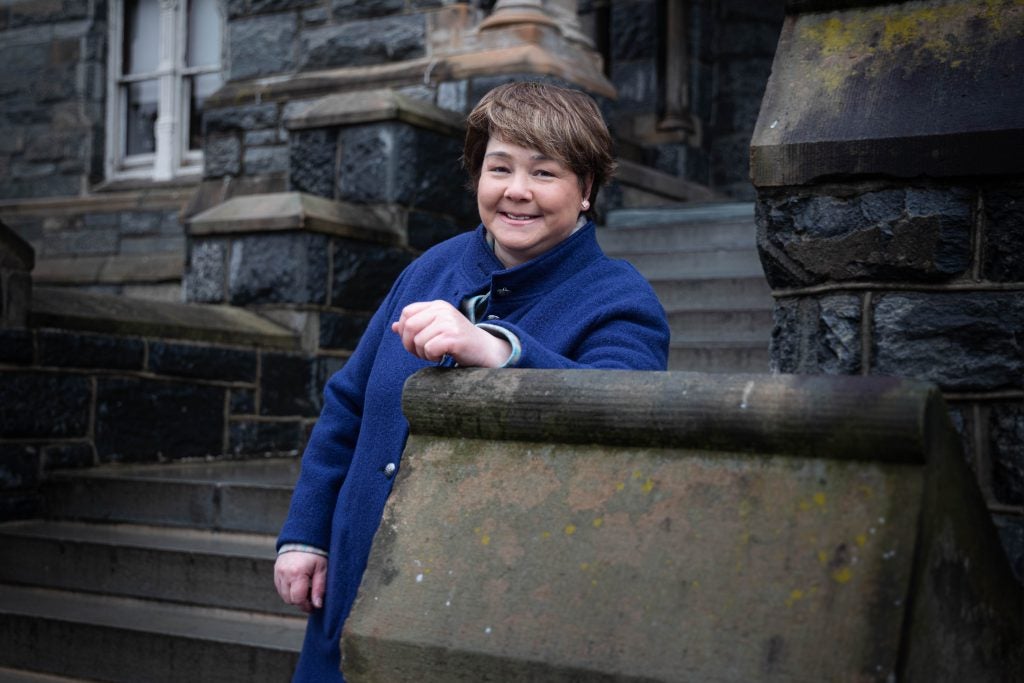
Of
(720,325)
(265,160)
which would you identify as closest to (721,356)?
(720,325)

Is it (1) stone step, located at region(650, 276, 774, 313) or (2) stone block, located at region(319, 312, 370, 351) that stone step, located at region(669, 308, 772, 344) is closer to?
(1) stone step, located at region(650, 276, 774, 313)

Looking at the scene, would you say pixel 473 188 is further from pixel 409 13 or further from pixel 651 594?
pixel 409 13

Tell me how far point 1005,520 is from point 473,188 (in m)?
1.28

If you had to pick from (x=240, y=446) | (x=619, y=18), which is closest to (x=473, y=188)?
(x=240, y=446)

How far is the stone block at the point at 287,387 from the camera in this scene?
243 inches

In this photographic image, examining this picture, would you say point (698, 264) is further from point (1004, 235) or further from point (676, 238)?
point (1004, 235)

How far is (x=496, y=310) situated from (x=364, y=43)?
6.17 metres

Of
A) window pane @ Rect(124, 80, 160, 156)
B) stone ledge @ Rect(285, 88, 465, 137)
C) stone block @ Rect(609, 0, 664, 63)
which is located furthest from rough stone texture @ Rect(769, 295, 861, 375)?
window pane @ Rect(124, 80, 160, 156)

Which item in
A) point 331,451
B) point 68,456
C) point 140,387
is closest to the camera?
point 331,451

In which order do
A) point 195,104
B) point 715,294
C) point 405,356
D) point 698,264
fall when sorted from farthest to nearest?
point 195,104 < point 698,264 < point 715,294 < point 405,356

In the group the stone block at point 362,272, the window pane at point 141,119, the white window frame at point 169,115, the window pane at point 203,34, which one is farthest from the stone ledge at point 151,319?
the window pane at point 141,119

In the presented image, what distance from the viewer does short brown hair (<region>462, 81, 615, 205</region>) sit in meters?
1.97

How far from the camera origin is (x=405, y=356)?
2074mm

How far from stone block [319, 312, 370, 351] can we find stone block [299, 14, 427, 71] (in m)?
1.94
